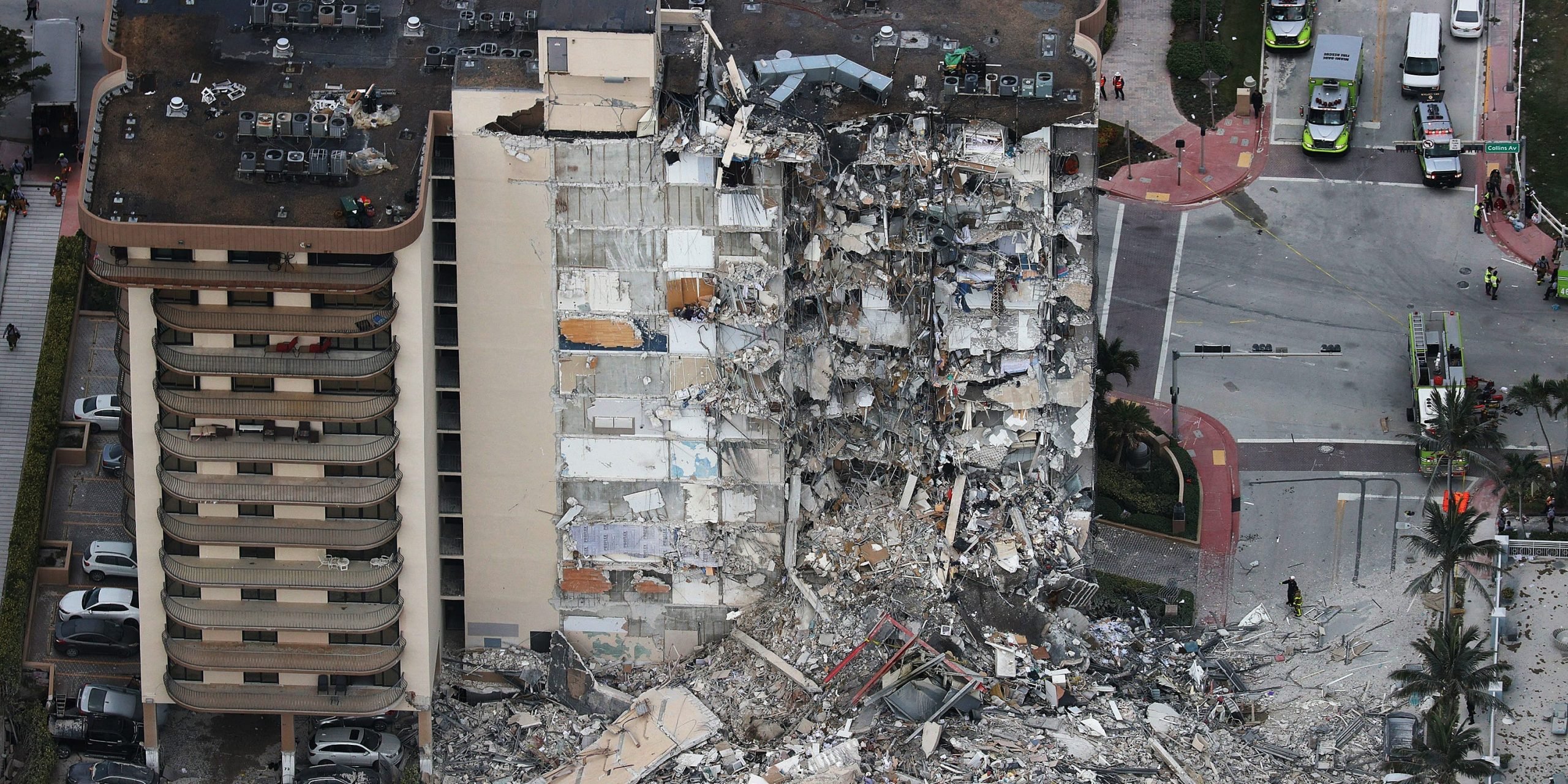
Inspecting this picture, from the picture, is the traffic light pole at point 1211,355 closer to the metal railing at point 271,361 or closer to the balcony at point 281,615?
the balcony at point 281,615

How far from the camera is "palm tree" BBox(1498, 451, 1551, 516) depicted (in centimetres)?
13412

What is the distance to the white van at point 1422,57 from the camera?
15050cm

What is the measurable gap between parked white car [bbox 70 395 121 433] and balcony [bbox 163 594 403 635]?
15.1 metres

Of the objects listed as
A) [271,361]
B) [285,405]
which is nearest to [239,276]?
[271,361]

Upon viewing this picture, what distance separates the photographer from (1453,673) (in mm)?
122500

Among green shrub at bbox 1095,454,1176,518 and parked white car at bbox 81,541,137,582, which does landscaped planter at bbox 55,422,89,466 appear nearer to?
parked white car at bbox 81,541,137,582

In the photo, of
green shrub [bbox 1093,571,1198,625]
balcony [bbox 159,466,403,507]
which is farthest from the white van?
balcony [bbox 159,466,403,507]

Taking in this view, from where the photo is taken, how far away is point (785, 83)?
12725 centimetres

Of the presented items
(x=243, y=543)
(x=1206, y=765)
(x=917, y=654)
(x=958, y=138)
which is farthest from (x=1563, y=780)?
(x=243, y=543)

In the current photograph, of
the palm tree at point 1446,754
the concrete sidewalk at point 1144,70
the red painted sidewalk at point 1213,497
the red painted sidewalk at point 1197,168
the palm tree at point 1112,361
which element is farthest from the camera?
the concrete sidewalk at point 1144,70

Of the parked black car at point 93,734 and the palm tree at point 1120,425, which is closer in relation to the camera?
the parked black car at point 93,734

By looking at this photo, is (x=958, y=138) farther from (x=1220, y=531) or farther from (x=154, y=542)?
(x=154, y=542)

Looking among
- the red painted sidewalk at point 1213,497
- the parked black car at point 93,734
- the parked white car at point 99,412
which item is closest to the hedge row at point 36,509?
the parked black car at point 93,734

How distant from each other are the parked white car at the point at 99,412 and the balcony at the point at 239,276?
18.1 m
